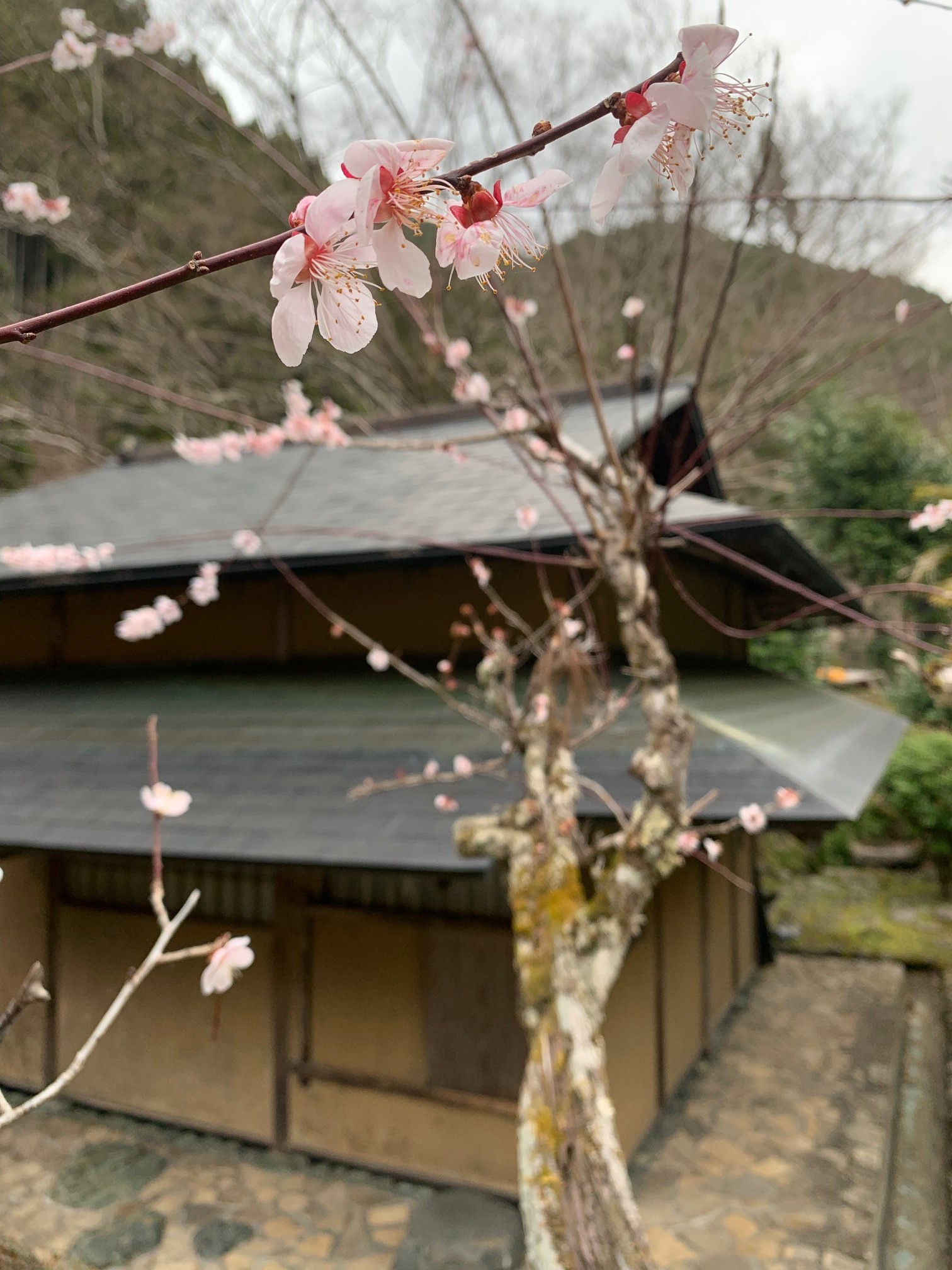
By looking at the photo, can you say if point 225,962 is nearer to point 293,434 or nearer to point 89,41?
point 293,434

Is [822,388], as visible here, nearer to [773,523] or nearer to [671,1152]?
[773,523]

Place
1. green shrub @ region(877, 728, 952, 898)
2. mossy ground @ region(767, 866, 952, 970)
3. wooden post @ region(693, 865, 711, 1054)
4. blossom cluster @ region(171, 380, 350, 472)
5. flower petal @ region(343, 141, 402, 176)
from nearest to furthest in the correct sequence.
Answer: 1. flower petal @ region(343, 141, 402, 176)
2. blossom cluster @ region(171, 380, 350, 472)
3. wooden post @ region(693, 865, 711, 1054)
4. mossy ground @ region(767, 866, 952, 970)
5. green shrub @ region(877, 728, 952, 898)

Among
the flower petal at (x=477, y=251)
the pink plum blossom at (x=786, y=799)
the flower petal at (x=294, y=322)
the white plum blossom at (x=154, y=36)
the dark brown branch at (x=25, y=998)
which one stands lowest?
the pink plum blossom at (x=786, y=799)

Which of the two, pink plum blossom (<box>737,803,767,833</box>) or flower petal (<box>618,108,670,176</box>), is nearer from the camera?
Result: flower petal (<box>618,108,670,176</box>)

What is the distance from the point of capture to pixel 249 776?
161 inches

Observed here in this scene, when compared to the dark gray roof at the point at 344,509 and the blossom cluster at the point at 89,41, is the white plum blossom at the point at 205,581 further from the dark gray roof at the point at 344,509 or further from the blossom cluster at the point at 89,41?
the blossom cluster at the point at 89,41

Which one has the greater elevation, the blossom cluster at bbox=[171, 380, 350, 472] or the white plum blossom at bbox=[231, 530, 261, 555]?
the blossom cluster at bbox=[171, 380, 350, 472]

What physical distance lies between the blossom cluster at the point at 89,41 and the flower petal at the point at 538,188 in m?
2.93

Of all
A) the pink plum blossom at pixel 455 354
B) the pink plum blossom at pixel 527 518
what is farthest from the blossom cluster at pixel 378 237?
the pink plum blossom at pixel 527 518

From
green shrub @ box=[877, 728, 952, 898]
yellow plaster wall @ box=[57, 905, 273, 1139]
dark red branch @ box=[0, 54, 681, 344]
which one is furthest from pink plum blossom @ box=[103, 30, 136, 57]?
green shrub @ box=[877, 728, 952, 898]

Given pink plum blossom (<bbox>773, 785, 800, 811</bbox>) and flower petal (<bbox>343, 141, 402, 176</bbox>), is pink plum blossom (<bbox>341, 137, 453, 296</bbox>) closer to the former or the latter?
flower petal (<bbox>343, 141, 402, 176</bbox>)

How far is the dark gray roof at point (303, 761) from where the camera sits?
3391mm

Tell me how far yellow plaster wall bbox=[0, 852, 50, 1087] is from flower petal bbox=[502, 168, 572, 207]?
3233 mm

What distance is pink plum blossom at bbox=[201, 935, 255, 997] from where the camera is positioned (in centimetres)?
160
